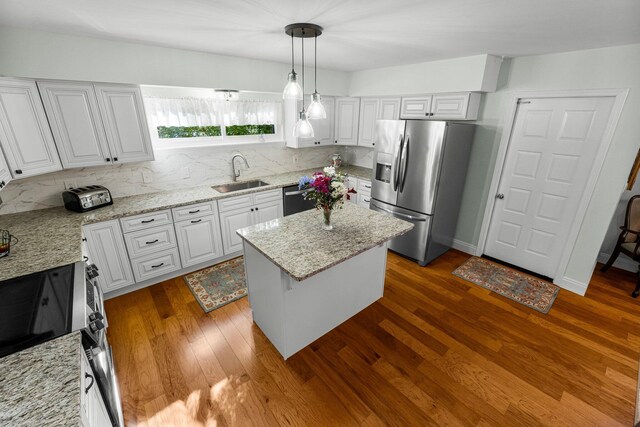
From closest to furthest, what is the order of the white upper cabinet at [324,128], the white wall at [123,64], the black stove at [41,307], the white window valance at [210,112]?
the black stove at [41,307], the white wall at [123,64], the white window valance at [210,112], the white upper cabinet at [324,128]

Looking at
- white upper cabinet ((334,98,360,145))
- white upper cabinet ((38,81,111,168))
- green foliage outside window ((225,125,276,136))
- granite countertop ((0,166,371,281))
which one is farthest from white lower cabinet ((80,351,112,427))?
white upper cabinet ((334,98,360,145))

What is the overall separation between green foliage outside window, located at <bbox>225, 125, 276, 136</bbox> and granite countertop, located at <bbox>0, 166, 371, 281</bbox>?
0.83m

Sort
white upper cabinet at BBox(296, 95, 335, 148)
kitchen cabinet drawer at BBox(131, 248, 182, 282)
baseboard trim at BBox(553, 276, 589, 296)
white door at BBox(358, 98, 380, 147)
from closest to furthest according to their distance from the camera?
kitchen cabinet drawer at BBox(131, 248, 182, 282), baseboard trim at BBox(553, 276, 589, 296), white door at BBox(358, 98, 380, 147), white upper cabinet at BBox(296, 95, 335, 148)

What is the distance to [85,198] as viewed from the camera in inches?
102

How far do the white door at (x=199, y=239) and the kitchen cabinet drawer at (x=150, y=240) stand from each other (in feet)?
0.29

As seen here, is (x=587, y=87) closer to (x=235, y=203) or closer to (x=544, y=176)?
(x=544, y=176)

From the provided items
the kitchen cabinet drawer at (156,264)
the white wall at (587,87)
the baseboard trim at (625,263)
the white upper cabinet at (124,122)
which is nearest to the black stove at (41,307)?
the kitchen cabinet drawer at (156,264)

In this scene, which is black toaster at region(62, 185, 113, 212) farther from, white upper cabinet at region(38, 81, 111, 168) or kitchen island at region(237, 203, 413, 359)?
kitchen island at region(237, 203, 413, 359)

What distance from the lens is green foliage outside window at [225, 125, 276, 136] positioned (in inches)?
146

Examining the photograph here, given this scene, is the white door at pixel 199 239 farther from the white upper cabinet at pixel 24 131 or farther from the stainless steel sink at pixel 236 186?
the white upper cabinet at pixel 24 131

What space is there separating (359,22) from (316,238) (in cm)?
158

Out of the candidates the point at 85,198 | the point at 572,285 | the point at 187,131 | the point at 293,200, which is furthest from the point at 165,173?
the point at 572,285

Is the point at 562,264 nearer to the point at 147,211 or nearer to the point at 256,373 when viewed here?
the point at 256,373

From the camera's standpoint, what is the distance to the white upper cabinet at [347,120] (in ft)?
14.1
